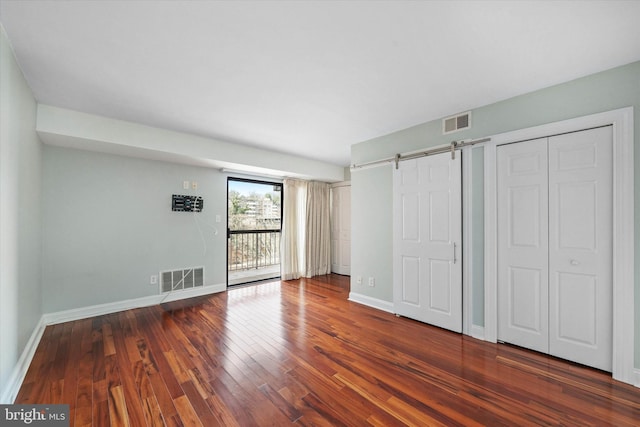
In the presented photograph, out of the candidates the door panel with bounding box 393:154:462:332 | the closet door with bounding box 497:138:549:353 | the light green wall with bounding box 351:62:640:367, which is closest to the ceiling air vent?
the light green wall with bounding box 351:62:640:367

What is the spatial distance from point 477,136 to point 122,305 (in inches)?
201

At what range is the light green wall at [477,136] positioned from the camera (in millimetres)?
2051

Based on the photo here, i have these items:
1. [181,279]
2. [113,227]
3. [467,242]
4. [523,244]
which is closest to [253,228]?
[181,279]

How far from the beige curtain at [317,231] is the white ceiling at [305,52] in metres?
3.00

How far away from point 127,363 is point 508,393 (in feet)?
10.3

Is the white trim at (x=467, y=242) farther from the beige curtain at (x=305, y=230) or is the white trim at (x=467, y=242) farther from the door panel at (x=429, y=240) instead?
the beige curtain at (x=305, y=230)

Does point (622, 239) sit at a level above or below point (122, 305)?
above

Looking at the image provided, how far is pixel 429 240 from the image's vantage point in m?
3.21

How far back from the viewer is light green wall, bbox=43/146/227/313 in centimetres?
321

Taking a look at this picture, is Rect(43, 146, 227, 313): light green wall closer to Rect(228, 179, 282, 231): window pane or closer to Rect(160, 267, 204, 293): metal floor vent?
Rect(160, 267, 204, 293): metal floor vent

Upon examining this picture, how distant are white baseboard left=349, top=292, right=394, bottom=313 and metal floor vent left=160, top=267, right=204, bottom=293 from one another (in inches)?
102

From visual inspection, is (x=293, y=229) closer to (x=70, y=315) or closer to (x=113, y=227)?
(x=113, y=227)

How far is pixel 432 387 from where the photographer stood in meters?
1.98

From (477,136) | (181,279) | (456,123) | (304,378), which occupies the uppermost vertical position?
(456,123)
